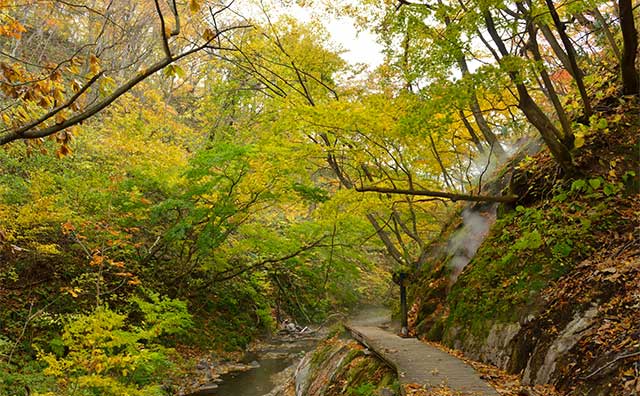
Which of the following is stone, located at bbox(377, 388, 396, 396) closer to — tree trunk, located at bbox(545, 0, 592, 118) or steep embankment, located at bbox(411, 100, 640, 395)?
steep embankment, located at bbox(411, 100, 640, 395)

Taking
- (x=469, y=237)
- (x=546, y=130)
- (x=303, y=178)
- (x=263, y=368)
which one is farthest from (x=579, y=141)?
(x=263, y=368)

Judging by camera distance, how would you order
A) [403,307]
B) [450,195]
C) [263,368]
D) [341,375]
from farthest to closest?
[263,368]
[403,307]
[341,375]
[450,195]

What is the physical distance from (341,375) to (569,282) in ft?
15.6

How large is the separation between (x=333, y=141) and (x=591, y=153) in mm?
5805

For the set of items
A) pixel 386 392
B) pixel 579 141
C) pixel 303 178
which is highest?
pixel 303 178

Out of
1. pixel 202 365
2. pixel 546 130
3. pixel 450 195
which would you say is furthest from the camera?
pixel 202 365

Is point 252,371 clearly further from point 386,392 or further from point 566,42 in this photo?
point 566,42

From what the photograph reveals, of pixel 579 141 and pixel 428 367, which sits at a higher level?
pixel 579 141

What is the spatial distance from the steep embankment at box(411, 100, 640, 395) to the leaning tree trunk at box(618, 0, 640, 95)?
28cm

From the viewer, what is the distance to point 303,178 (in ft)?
42.7

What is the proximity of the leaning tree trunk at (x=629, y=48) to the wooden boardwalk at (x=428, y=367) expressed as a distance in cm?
499

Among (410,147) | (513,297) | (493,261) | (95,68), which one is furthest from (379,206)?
(95,68)

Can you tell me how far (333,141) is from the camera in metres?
10.9

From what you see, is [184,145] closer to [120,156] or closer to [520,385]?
[120,156]
